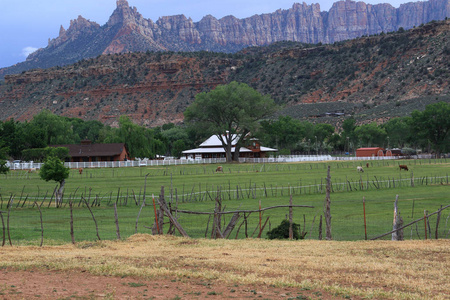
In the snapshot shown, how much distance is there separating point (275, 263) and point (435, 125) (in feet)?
361

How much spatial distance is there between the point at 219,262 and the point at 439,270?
5.54 metres

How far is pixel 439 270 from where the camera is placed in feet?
45.4

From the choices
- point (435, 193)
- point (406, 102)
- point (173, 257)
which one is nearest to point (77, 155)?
point (435, 193)

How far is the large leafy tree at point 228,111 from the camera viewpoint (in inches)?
4461

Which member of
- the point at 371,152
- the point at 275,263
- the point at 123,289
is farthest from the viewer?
the point at 371,152

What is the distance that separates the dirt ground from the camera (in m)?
11.5

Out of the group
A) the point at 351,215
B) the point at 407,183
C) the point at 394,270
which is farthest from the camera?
the point at 407,183

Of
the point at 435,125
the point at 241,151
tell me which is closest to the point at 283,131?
the point at 241,151

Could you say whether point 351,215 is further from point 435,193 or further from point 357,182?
point 357,182

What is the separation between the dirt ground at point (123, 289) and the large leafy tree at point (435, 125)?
366 ft

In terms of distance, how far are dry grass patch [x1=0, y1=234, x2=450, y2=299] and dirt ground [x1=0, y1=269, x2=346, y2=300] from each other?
438 mm

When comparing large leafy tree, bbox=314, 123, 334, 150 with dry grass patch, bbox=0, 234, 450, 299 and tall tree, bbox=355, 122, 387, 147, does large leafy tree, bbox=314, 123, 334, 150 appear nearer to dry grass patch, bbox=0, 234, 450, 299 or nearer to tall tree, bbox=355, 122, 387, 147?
tall tree, bbox=355, 122, 387, 147

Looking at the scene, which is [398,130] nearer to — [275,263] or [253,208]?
[253,208]

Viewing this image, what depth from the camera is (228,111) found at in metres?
115
